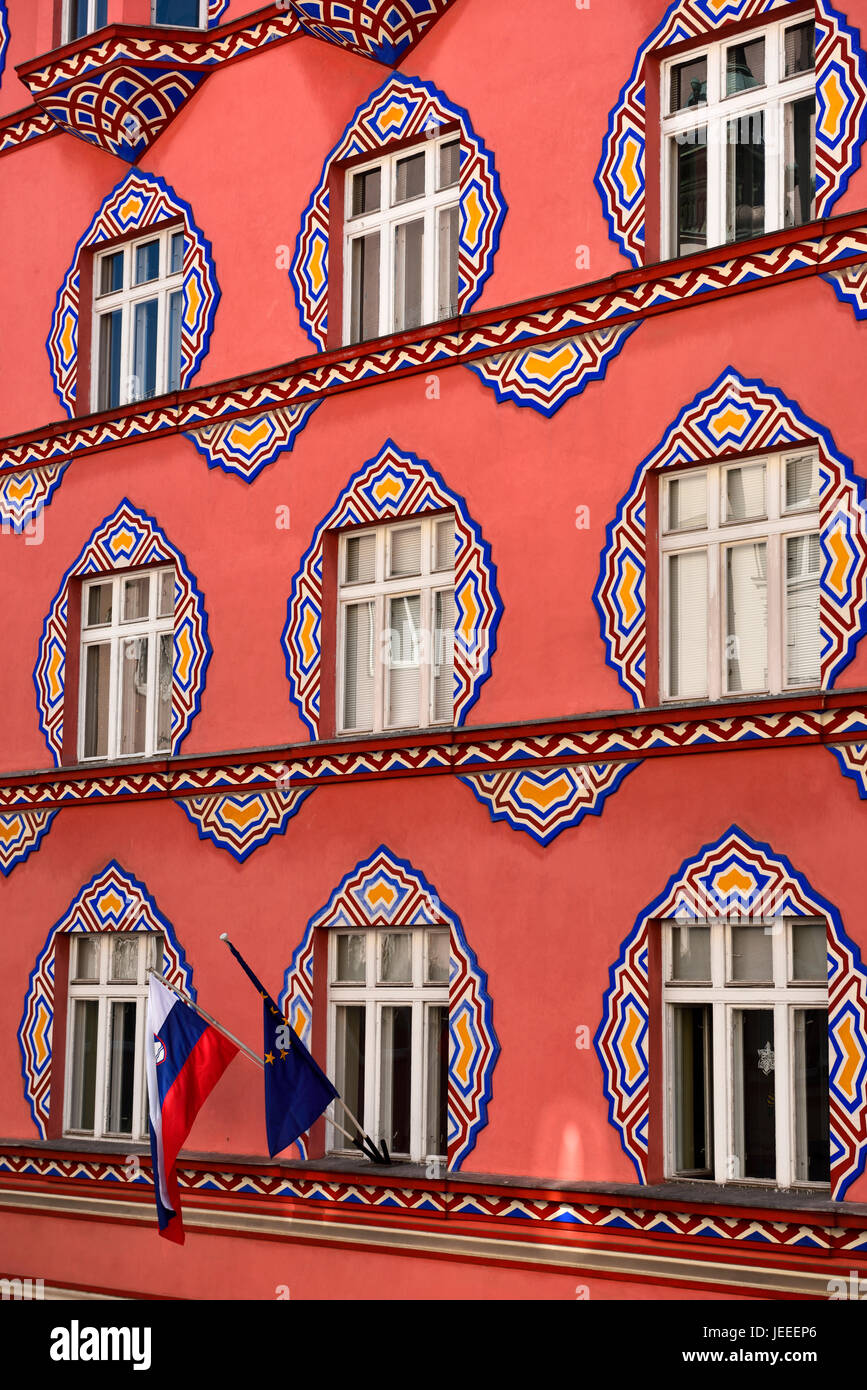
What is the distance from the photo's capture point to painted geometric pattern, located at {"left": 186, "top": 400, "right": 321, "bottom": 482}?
16125 millimetres

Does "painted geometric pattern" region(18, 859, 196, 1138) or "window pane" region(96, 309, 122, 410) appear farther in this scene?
"window pane" region(96, 309, 122, 410)

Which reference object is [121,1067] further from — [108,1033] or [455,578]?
[455,578]

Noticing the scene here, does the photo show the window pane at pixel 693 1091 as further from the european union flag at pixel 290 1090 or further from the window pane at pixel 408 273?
the window pane at pixel 408 273

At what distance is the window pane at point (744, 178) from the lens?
→ 13438 millimetres

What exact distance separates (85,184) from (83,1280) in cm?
970

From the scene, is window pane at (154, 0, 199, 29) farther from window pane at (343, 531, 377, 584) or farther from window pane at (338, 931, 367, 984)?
window pane at (338, 931, 367, 984)

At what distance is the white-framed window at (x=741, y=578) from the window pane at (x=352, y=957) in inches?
129

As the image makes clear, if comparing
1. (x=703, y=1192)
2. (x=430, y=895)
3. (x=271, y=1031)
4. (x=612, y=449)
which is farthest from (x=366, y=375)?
(x=703, y=1192)

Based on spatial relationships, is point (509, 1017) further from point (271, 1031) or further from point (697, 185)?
point (697, 185)

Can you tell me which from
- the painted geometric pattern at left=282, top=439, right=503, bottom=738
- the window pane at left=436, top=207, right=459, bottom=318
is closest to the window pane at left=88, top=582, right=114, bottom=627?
the painted geometric pattern at left=282, top=439, right=503, bottom=738

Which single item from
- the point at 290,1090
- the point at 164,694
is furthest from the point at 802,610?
the point at 164,694

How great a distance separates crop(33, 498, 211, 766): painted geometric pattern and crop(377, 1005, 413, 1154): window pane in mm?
3249

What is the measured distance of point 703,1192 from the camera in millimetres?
12508

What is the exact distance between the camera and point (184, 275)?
56.9ft
